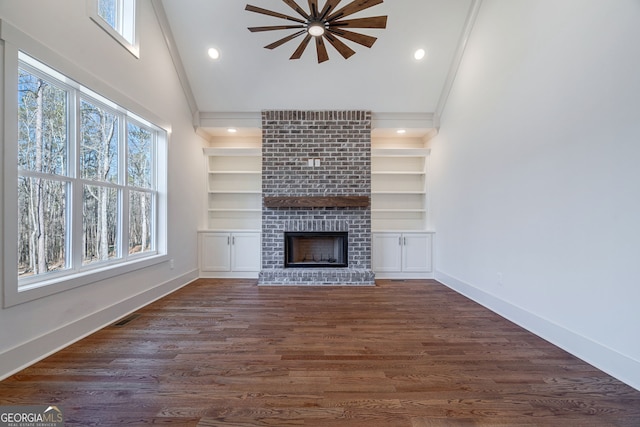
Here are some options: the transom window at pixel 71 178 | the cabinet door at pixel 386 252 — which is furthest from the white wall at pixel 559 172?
the transom window at pixel 71 178

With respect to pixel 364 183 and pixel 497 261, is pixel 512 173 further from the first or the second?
pixel 364 183

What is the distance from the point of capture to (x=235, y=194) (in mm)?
5316

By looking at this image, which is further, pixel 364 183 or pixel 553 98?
pixel 364 183

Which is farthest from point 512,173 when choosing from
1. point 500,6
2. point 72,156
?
point 72,156

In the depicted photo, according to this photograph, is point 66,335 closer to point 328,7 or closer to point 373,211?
point 328,7

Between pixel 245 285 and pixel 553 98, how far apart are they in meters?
4.47

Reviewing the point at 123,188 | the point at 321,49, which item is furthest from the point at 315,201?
the point at 123,188

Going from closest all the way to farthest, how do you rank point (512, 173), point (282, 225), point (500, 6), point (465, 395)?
point (465, 395), point (512, 173), point (500, 6), point (282, 225)

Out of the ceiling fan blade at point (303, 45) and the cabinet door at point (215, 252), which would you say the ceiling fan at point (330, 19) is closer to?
the ceiling fan blade at point (303, 45)

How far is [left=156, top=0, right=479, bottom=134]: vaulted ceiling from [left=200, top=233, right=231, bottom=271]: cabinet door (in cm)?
197

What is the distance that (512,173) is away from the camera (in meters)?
2.93

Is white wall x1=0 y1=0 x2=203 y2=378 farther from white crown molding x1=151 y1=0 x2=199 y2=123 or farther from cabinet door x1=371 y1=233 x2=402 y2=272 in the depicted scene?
cabinet door x1=371 y1=233 x2=402 y2=272

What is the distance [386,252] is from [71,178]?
4.35 m

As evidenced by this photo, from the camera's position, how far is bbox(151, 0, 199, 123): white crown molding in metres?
3.55
